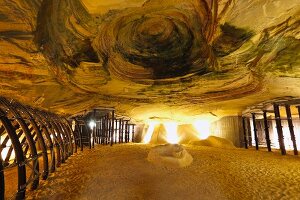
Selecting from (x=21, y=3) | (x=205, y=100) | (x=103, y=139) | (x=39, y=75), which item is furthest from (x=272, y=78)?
(x=103, y=139)

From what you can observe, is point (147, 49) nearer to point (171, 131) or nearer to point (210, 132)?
point (210, 132)

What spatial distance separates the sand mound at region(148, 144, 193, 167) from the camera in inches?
297

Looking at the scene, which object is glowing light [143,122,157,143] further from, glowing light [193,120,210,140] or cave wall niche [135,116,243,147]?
glowing light [193,120,210,140]

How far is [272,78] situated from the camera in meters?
9.42

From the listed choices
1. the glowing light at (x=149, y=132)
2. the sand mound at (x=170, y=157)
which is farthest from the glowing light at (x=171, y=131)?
the sand mound at (x=170, y=157)

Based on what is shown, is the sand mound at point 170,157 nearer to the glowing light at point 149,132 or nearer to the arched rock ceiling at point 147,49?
the arched rock ceiling at point 147,49

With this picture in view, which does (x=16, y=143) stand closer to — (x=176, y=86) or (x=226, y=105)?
(x=176, y=86)

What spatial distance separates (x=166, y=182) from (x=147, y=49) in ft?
15.9

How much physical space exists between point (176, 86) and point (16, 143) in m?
8.08

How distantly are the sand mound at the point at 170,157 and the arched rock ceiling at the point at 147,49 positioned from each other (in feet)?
11.5

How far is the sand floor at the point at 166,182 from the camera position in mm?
4977

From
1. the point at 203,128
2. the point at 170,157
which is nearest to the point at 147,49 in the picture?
the point at 170,157

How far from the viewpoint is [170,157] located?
308 inches

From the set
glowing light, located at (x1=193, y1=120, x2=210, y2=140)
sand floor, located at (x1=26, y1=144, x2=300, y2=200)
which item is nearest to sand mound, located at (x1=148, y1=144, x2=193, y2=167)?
sand floor, located at (x1=26, y1=144, x2=300, y2=200)
